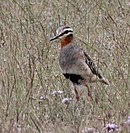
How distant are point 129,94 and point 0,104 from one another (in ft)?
3.79

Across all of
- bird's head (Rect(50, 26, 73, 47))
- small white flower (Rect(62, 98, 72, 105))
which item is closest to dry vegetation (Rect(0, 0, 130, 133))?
small white flower (Rect(62, 98, 72, 105))

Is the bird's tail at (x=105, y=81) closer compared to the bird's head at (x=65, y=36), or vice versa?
the bird's tail at (x=105, y=81)

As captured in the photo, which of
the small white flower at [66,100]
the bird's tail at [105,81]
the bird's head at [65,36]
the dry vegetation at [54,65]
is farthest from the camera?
the bird's head at [65,36]

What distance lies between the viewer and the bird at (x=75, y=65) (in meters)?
7.68

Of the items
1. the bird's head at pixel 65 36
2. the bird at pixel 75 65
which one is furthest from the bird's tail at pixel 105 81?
the bird's head at pixel 65 36

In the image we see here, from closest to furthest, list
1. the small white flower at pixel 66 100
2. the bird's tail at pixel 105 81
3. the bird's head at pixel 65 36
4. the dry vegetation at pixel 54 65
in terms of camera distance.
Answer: the dry vegetation at pixel 54 65 < the small white flower at pixel 66 100 < the bird's tail at pixel 105 81 < the bird's head at pixel 65 36

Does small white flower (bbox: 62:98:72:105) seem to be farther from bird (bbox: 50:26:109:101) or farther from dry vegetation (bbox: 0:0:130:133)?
bird (bbox: 50:26:109:101)

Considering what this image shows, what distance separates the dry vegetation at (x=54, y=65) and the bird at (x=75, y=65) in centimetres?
10

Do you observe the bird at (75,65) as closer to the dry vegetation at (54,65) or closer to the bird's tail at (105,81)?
the bird's tail at (105,81)

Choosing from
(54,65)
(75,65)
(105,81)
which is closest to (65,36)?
(75,65)

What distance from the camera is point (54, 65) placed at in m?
8.68

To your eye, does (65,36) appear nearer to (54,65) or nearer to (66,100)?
(54,65)

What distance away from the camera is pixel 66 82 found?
791cm

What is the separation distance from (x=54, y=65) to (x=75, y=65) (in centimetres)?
96
